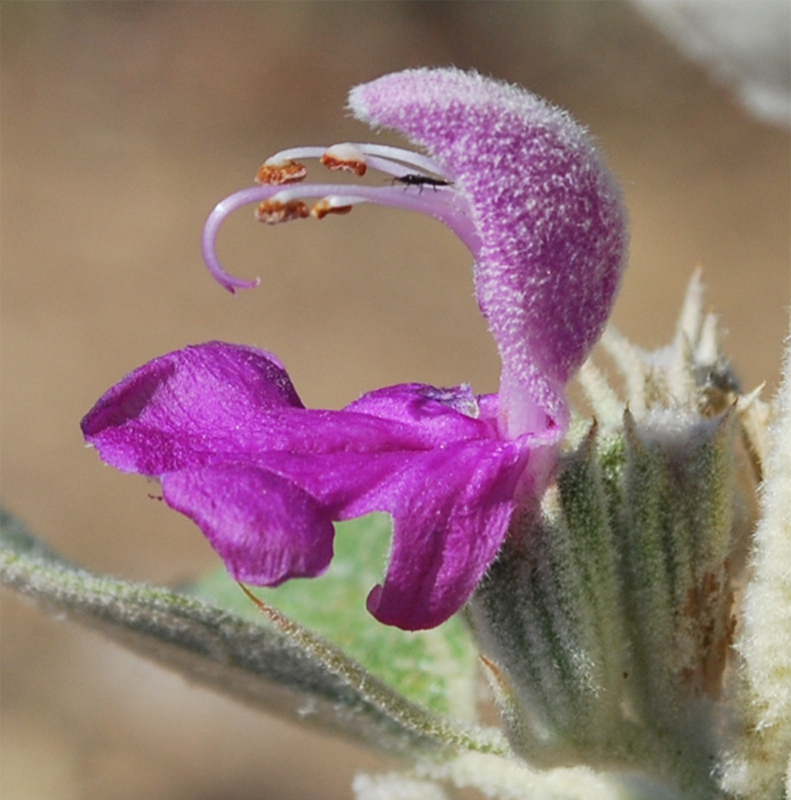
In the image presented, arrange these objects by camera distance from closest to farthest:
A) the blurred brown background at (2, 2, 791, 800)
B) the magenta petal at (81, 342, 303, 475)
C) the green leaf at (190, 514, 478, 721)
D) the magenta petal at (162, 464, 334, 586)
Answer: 1. the magenta petal at (162, 464, 334, 586)
2. the magenta petal at (81, 342, 303, 475)
3. the green leaf at (190, 514, 478, 721)
4. the blurred brown background at (2, 2, 791, 800)

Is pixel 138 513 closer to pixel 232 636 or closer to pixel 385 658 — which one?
pixel 385 658

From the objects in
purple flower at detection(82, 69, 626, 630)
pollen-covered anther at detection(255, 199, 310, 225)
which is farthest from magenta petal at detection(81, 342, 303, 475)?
pollen-covered anther at detection(255, 199, 310, 225)

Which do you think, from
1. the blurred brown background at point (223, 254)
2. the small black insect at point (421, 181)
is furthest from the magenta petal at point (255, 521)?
the blurred brown background at point (223, 254)

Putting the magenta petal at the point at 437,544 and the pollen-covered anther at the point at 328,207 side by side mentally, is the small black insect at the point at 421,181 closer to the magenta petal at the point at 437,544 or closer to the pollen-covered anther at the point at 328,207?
the pollen-covered anther at the point at 328,207

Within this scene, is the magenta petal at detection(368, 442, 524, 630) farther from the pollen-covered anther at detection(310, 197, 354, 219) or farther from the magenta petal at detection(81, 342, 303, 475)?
the pollen-covered anther at detection(310, 197, 354, 219)

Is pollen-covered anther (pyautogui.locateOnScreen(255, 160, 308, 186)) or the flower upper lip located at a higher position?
pollen-covered anther (pyautogui.locateOnScreen(255, 160, 308, 186))

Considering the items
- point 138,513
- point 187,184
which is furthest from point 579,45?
point 138,513

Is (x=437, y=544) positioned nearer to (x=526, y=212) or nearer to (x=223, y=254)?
(x=526, y=212)

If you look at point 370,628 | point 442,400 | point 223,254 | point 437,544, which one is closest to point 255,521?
point 437,544
